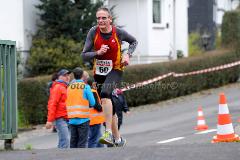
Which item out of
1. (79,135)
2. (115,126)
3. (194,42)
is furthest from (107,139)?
(194,42)

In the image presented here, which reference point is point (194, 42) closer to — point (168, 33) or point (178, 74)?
point (168, 33)

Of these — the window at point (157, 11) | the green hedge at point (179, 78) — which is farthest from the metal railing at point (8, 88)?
the window at point (157, 11)

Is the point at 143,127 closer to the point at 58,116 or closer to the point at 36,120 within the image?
the point at 36,120

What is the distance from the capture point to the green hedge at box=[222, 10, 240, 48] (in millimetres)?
29969

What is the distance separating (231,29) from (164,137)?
15544 mm

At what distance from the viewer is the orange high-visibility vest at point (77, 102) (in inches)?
424

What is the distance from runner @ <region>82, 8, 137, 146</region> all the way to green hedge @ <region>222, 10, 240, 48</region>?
69.3 feet

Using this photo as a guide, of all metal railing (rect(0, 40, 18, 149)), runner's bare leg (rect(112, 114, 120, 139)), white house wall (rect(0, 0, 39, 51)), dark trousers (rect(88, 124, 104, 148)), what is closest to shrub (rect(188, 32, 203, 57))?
white house wall (rect(0, 0, 39, 51))

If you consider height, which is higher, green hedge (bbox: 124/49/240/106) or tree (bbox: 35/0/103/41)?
tree (bbox: 35/0/103/41)

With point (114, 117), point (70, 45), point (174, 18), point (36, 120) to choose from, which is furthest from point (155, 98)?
point (114, 117)

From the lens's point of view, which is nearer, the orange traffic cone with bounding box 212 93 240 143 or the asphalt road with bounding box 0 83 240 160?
the asphalt road with bounding box 0 83 240 160

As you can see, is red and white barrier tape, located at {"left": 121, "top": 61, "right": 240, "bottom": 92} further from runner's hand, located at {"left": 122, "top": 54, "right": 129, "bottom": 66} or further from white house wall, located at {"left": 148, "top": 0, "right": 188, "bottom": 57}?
runner's hand, located at {"left": 122, "top": 54, "right": 129, "bottom": 66}

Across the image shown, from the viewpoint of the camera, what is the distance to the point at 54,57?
26.1 metres

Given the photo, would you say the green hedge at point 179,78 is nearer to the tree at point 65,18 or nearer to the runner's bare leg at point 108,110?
the tree at point 65,18
